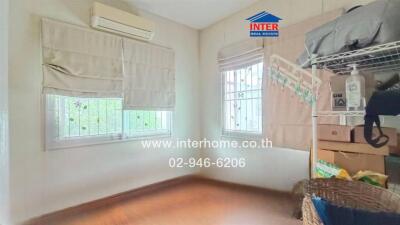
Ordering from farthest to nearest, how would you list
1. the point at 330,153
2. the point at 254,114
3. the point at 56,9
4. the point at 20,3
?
the point at 254,114, the point at 56,9, the point at 20,3, the point at 330,153

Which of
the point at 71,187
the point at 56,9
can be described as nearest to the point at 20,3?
the point at 56,9

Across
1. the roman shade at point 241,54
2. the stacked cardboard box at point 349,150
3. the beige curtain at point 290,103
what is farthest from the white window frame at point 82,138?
the stacked cardboard box at point 349,150

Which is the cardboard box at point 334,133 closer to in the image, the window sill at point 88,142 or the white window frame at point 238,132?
the white window frame at point 238,132

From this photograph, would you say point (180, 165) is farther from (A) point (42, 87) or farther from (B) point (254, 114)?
(A) point (42, 87)

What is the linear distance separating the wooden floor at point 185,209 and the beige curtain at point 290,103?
2.28 ft

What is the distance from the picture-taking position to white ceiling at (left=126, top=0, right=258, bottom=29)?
2.86 meters

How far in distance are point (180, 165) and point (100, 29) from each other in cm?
206

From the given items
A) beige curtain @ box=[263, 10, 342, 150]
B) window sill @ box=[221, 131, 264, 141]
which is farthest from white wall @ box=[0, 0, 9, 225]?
beige curtain @ box=[263, 10, 342, 150]

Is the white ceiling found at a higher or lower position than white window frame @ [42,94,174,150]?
higher

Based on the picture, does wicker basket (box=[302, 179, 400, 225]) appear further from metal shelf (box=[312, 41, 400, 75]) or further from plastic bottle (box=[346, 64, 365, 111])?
metal shelf (box=[312, 41, 400, 75])

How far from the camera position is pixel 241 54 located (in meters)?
3.10

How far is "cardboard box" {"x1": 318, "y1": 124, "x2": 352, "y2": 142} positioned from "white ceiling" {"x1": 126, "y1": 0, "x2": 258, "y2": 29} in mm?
2019

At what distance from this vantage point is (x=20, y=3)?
206cm

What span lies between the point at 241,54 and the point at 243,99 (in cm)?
60
